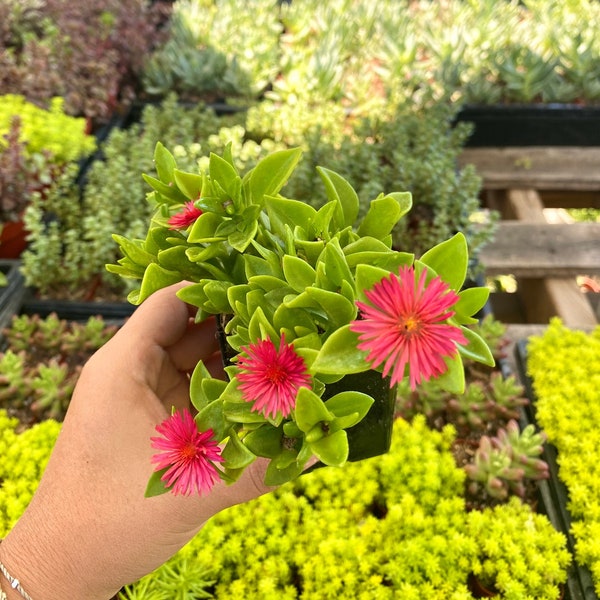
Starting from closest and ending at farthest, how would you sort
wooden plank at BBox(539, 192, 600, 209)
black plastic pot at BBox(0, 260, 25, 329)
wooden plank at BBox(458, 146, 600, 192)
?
black plastic pot at BBox(0, 260, 25, 329)
wooden plank at BBox(458, 146, 600, 192)
wooden plank at BBox(539, 192, 600, 209)

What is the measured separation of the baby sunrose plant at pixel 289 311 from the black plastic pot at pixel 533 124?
1.81 meters

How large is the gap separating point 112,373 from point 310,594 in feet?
1.70

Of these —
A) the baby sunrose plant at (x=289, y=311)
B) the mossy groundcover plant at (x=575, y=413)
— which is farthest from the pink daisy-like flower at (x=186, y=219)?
the mossy groundcover plant at (x=575, y=413)

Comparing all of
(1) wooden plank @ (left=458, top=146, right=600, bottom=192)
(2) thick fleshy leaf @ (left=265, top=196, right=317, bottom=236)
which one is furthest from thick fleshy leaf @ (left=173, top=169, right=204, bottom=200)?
(1) wooden plank @ (left=458, top=146, right=600, bottom=192)

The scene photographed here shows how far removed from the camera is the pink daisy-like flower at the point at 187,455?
53cm

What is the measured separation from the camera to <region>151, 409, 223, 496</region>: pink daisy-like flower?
531 mm

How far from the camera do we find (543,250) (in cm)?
186

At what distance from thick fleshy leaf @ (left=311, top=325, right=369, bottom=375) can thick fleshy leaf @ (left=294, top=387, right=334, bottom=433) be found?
2 centimetres

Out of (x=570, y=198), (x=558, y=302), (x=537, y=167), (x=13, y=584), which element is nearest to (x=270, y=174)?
(x=13, y=584)

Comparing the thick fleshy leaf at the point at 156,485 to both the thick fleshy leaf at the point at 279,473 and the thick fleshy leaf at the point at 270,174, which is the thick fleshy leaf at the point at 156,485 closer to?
the thick fleshy leaf at the point at 279,473

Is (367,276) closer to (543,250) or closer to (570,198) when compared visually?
(543,250)

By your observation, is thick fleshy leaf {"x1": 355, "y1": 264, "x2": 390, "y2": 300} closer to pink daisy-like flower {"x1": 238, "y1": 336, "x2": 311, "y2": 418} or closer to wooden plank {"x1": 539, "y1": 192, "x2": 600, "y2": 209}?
pink daisy-like flower {"x1": 238, "y1": 336, "x2": 311, "y2": 418}

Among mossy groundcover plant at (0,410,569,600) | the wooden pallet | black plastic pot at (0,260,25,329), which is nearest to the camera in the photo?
mossy groundcover plant at (0,410,569,600)

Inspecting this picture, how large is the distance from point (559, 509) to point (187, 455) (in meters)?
0.84
